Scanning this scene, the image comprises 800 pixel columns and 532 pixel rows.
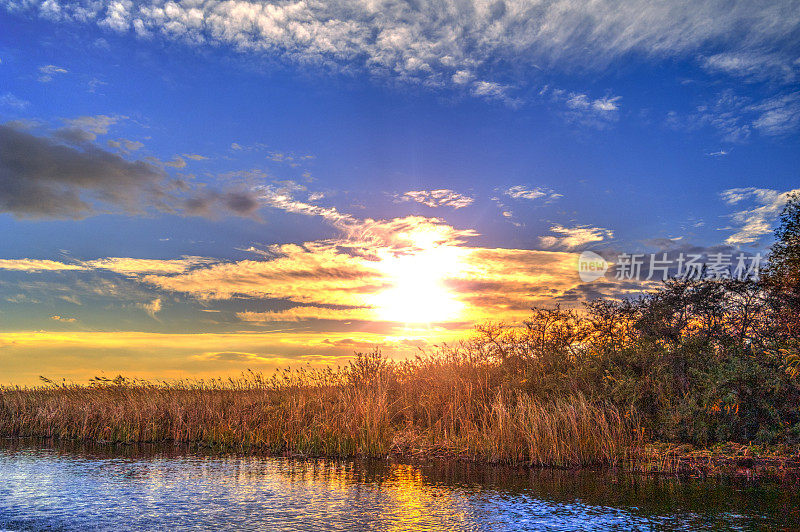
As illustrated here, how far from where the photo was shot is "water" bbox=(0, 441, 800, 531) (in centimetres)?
853

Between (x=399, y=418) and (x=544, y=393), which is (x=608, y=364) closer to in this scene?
(x=544, y=393)

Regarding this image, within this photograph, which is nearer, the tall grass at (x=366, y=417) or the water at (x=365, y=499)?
the water at (x=365, y=499)

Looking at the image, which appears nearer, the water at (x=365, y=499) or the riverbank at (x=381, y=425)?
the water at (x=365, y=499)

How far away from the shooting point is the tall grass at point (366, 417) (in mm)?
14297

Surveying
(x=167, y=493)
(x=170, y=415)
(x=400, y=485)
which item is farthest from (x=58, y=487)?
(x=170, y=415)

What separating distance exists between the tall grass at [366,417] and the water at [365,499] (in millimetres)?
1211

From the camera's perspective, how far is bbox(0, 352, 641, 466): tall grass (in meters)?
14.3

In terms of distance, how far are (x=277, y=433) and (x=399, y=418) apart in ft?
12.3

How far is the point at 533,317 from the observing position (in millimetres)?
21969

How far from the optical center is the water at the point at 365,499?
28.0 ft

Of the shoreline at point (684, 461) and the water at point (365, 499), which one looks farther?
the shoreline at point (684, 461)

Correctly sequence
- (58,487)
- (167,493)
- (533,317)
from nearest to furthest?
1. (167,493)
2. (58,487)
3. (533,317)

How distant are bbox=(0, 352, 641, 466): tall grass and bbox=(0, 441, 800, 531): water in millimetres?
1211

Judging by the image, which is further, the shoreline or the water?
the shoreline
